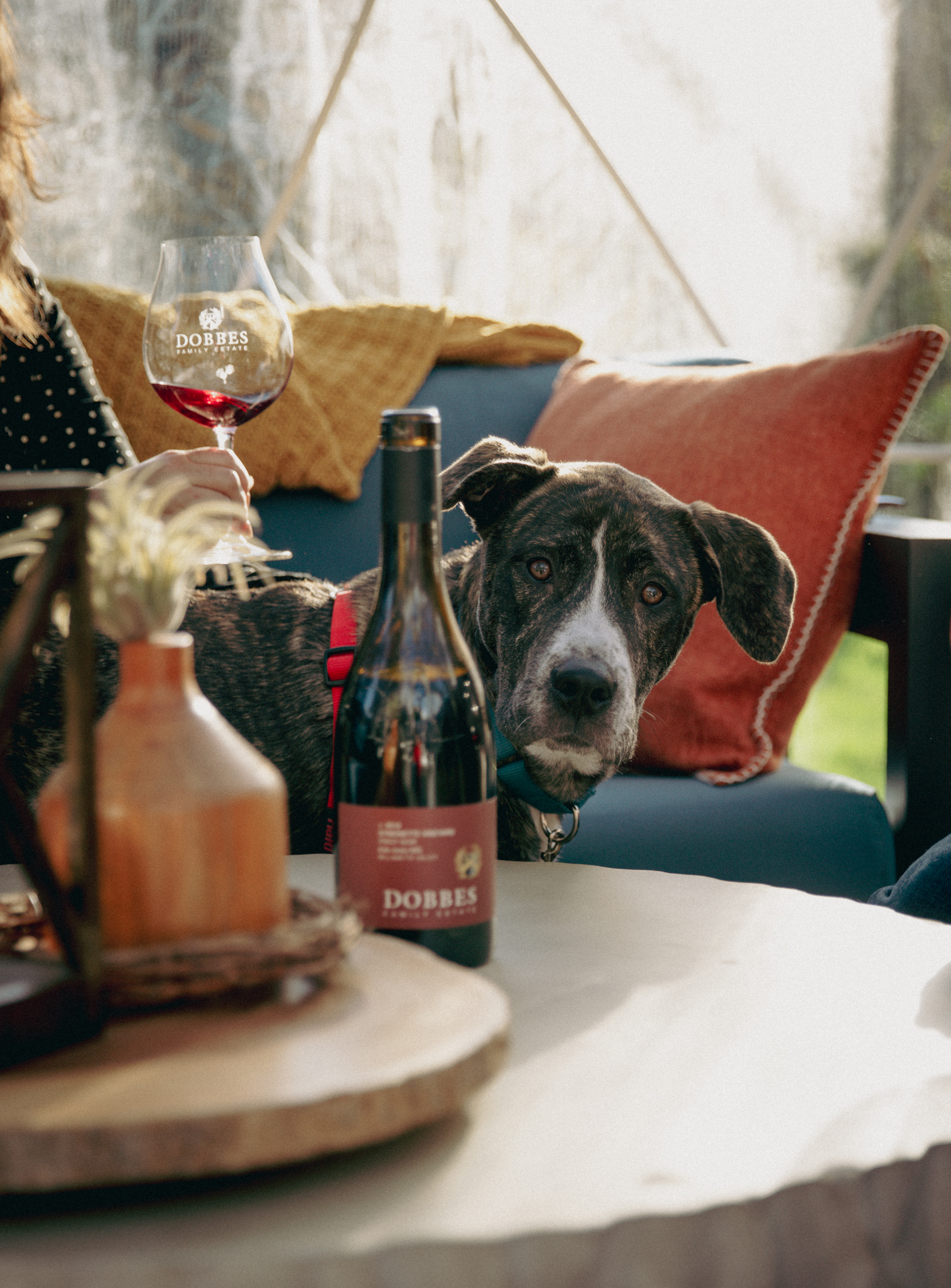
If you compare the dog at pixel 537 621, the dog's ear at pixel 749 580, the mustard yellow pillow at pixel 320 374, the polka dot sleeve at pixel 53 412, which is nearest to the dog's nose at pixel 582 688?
the dog at pixel 537 621

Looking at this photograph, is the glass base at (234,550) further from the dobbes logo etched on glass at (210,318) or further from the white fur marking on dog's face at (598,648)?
the white fur marking on dog's face at (598,648)

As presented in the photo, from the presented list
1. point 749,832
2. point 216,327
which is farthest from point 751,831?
point 216,327

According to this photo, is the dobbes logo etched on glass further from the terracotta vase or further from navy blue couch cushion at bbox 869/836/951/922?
navy blue couch cushion at bbox 869/836/951/922

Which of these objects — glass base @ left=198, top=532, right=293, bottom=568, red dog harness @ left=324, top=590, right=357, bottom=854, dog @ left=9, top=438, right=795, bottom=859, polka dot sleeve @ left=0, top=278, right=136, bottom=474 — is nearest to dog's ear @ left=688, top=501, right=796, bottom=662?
dog @ left=9, top=438, right=795, bottom=859

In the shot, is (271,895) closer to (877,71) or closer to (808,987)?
(808,987)

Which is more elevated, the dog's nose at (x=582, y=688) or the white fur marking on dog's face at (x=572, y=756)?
the dog's nose at (x=582, y=688)

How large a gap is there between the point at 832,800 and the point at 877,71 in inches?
128

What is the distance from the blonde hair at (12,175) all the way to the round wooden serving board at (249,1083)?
4.09 ft

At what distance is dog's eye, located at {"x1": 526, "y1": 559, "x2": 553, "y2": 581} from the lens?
1646mm

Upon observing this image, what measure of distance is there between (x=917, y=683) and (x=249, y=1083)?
156cm

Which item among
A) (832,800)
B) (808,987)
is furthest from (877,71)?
(808,987)

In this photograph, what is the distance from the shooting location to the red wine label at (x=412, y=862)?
0.73 meters

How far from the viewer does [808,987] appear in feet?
2.54

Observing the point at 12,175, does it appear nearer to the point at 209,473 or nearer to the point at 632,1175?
the point at 209,473
